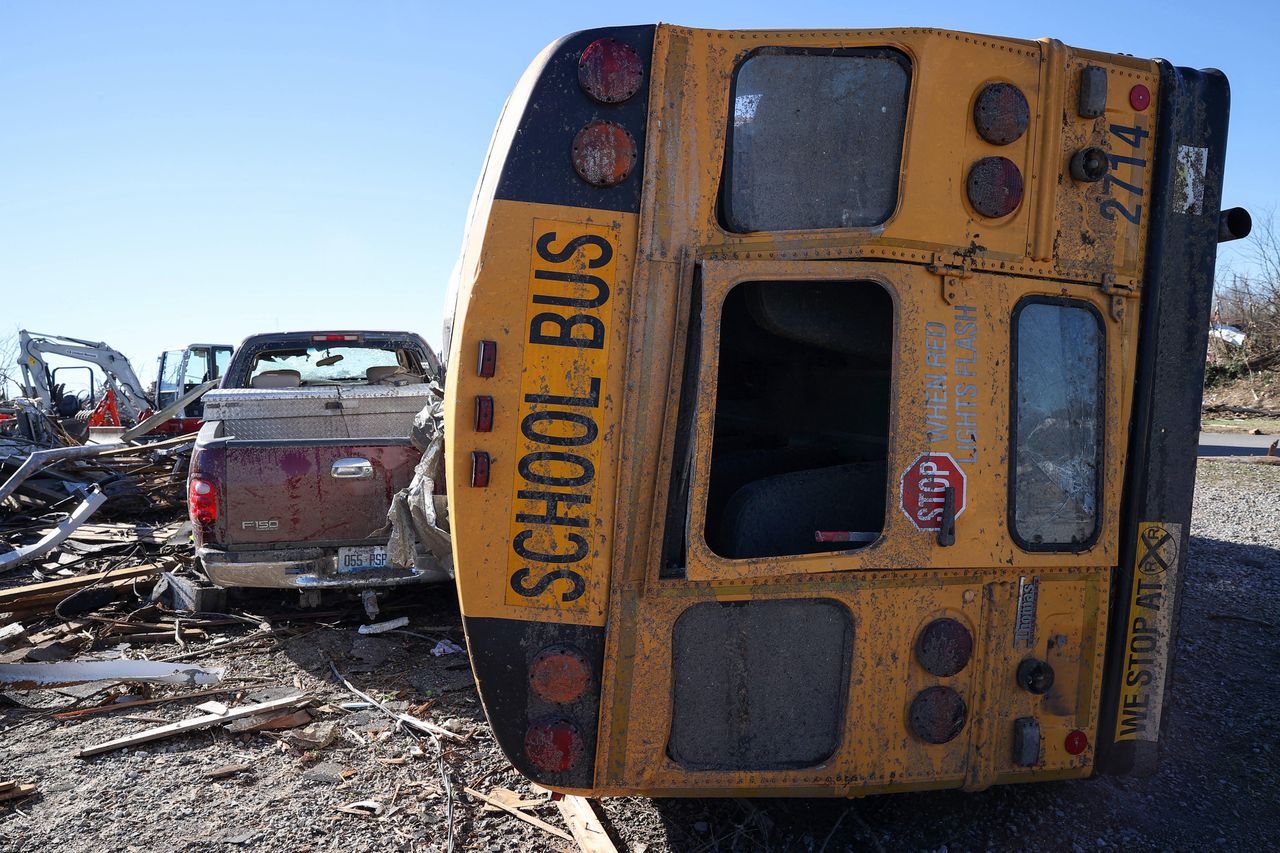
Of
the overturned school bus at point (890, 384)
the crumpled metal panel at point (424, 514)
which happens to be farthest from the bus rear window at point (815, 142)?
the crumpled metal panel at point (424, 514)

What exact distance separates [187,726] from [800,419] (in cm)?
366

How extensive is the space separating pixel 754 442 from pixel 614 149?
2.61 m

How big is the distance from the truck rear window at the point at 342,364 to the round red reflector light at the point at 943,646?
19.5ft

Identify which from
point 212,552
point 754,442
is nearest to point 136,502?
point 212,552

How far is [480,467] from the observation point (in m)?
2.65

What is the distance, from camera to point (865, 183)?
8.98ft

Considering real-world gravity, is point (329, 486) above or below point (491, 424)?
below

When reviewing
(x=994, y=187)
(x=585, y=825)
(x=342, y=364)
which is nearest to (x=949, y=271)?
(x=994, y=187)

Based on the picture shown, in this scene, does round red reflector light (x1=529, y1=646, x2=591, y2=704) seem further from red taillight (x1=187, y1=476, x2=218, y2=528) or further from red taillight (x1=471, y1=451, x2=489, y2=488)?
red taillight (x1=187, y1=476, x2=218, y2=528)

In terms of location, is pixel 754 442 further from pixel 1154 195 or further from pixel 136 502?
pixel 136 502

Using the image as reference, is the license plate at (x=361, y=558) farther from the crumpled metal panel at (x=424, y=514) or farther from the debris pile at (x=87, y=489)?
the debris pile at (x=87, y=489)

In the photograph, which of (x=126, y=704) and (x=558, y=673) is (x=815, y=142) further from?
(x=126, y=704)

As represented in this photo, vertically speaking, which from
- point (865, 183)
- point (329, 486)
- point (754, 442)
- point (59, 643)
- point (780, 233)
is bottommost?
point (59, 643)

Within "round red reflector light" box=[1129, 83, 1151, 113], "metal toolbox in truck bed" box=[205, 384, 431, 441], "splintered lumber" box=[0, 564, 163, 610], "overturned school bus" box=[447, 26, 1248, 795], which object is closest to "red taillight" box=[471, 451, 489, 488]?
"overturned school bus" box=[447, 26, 1248, 795]
